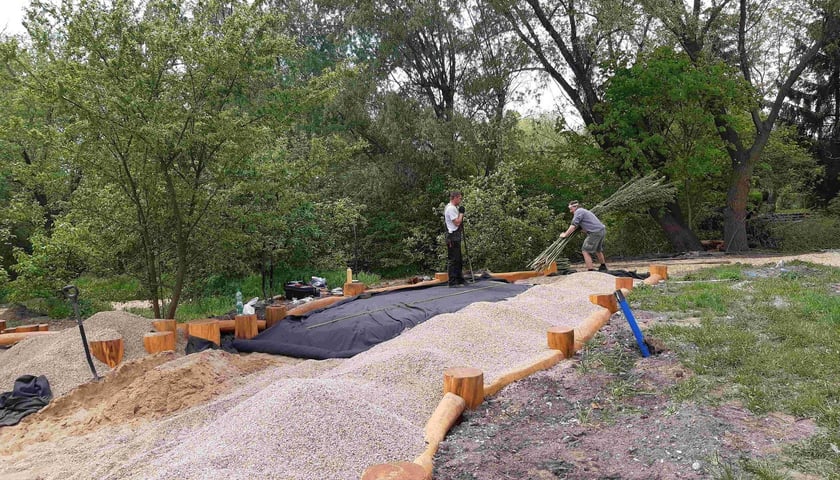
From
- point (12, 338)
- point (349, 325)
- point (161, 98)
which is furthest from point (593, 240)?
point (12, 338)

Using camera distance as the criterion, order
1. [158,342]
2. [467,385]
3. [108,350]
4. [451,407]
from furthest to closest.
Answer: [158,342], [108,350], [467,385], [451,407]

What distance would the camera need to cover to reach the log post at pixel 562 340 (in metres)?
3.87

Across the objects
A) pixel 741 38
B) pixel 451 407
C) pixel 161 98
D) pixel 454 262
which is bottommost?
pixel 451 407

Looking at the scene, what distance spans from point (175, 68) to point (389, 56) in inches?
423

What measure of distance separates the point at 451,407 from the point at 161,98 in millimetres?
4139

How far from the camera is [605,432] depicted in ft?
8.80

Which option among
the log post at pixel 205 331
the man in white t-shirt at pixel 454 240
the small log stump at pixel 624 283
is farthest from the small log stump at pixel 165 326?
the small log stump at pixel 624 283

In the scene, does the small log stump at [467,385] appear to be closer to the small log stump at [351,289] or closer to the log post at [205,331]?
the log post at [205,331]

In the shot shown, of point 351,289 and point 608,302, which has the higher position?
point 351,289

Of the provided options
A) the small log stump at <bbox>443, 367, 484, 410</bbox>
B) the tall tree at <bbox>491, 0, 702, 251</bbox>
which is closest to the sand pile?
the small log stump at <bbox>443, 367, 484, 410</bbox>

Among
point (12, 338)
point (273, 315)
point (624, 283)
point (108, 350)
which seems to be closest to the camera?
point (108, 350)

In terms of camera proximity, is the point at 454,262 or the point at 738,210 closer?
the point at 454,262

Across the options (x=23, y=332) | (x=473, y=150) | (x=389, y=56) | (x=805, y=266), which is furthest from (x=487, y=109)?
(x=23, y=332)

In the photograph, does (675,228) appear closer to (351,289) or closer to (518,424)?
(351,289)
